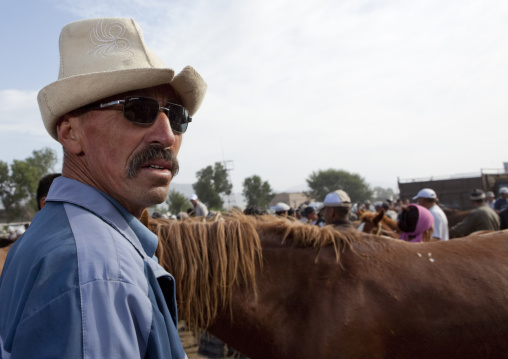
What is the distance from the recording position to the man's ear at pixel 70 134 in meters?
1.28

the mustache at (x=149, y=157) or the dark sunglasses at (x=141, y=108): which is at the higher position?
the dark sunglasses at (x=141, y=108)

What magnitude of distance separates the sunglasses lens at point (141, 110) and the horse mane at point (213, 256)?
1.47 m

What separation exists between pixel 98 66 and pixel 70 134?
0.25 m

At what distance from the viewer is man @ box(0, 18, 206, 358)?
83 centimetres

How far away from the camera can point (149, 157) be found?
50.1 inches

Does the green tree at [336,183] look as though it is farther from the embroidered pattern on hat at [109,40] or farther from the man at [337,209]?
the embroidered pattern on hat at [109,40]

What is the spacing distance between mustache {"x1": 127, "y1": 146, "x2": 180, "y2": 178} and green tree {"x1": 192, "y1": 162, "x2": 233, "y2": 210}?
138ft

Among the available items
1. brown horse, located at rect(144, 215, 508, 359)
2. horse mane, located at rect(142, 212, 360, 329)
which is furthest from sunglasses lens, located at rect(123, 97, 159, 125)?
brown horse, located at rect(144, 215, 508, 359)

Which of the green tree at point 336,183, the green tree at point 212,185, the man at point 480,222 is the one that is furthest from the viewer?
the green tree at point 336,183

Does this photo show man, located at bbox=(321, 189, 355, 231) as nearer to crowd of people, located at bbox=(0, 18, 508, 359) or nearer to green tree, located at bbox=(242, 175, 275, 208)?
crowd of people, located at bbox=(0, 18, 508, 359)

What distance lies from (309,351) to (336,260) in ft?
2.17

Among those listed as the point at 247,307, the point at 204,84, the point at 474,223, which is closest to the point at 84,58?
the point at 204,84

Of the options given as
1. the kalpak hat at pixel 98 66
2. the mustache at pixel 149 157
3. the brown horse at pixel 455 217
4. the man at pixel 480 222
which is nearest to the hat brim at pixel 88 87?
the kalpak hat at pixel 98 66

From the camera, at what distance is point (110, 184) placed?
1252 millimetres
